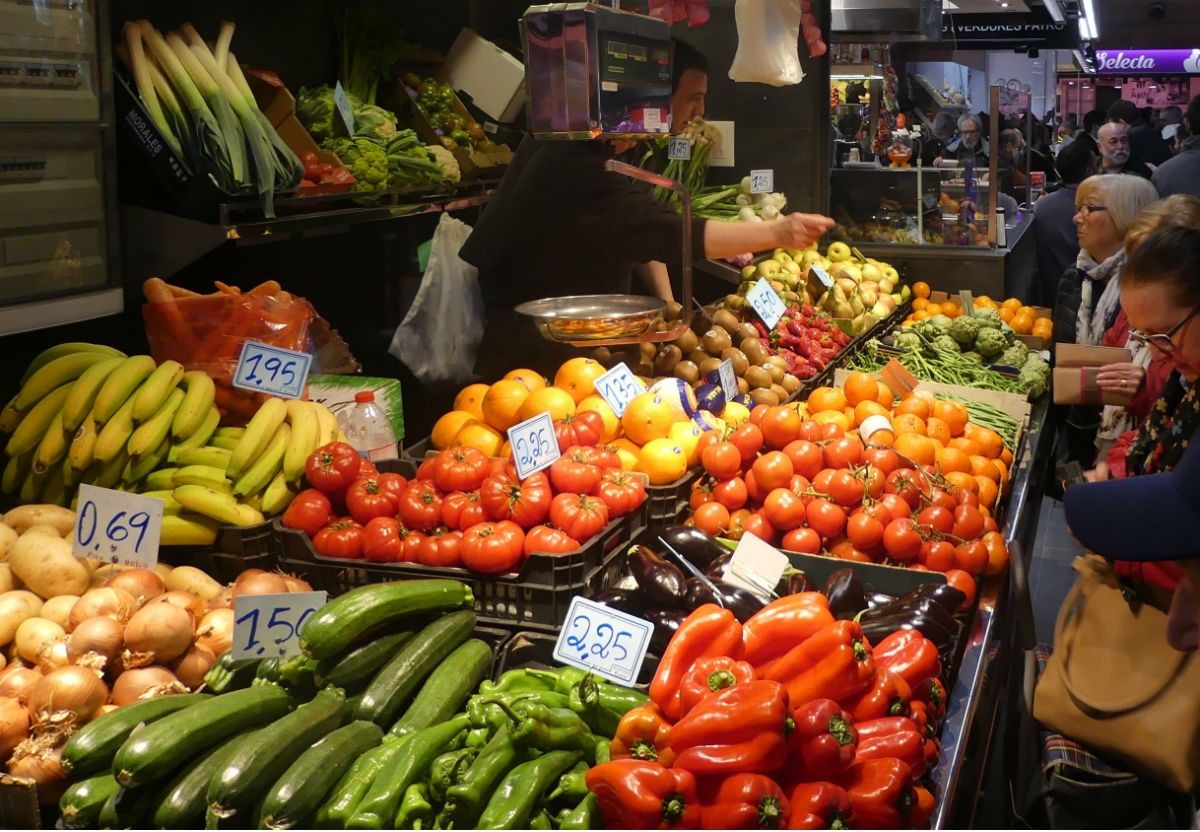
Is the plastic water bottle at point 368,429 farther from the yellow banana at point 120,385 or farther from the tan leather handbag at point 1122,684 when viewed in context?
the tan leather handbag at point 1122,684

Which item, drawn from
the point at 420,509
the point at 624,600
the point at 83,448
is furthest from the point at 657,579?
the point at 83,448

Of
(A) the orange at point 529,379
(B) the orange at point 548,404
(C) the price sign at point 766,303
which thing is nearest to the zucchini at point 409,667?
(B) the orange at point 548,404

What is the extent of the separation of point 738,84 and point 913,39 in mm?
1262

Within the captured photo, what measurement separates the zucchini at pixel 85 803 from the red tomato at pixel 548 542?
3.49ft

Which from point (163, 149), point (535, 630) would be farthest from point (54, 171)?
point (535, 630)

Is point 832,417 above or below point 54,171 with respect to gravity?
below

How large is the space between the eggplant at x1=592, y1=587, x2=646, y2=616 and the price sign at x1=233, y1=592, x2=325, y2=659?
674mm

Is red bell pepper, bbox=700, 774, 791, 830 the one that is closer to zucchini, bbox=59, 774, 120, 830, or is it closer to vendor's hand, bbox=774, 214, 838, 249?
zucchini, bbox=59, 774, 120, 830

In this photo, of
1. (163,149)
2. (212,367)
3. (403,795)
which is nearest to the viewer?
(403,795)

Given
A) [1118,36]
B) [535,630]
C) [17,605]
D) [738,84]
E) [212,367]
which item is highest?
[1118,36]

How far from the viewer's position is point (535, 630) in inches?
108

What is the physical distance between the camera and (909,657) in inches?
92.0

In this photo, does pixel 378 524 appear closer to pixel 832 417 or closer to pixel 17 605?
pixel 17 605

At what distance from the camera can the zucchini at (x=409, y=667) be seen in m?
2.25
